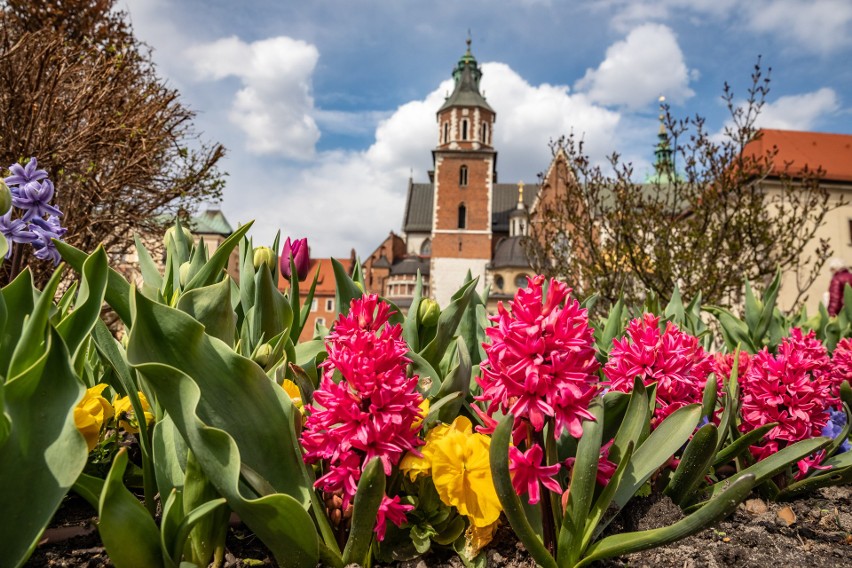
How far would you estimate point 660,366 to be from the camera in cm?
136

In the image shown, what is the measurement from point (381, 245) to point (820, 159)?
35.9 meters

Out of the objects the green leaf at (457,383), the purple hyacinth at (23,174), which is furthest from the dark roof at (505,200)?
the green leaf at (457,383)

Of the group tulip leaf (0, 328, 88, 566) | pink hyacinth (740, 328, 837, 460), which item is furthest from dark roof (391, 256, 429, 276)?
tulip leaf (0, 328, 88, 566)

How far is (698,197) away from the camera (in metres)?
7.52

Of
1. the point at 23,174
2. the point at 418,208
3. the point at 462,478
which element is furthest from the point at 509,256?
the point at 462,478

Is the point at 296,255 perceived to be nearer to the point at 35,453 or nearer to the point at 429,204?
the point at 35,453

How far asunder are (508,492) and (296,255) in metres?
1.22

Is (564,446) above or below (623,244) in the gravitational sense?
below

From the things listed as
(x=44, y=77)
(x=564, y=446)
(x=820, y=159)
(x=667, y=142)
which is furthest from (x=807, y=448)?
(x=820, y=159)

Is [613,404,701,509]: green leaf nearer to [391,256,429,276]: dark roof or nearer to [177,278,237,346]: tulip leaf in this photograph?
[177,278,237,346]: tulip leaf

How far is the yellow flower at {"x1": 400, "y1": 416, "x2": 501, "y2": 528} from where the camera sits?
3.54 ft

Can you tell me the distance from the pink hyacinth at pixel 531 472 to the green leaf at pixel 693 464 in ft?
1.16

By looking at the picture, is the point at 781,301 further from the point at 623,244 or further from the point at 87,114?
the point at 87,114

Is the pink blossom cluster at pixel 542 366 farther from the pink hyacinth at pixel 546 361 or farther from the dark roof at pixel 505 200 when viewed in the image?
the dark roof at pixel 505 200
